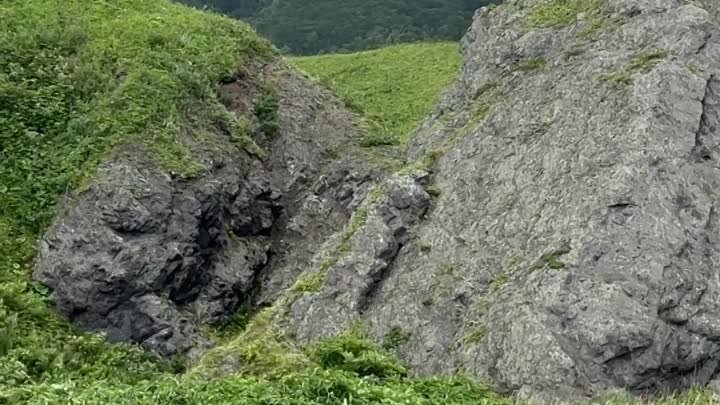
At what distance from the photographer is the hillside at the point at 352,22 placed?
82.4m

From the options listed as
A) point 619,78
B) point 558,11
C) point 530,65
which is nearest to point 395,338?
point 619,78

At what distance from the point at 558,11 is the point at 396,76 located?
27.8m

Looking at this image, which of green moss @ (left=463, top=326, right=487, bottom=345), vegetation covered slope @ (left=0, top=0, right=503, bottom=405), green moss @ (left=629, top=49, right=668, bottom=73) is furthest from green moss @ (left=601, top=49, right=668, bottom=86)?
vegetation covered slope @ (left=0, top=0, right=503, bottom=405)

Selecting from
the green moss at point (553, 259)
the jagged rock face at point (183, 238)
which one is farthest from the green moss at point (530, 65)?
the green moss at point (553, 259)

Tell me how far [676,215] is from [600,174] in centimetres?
129

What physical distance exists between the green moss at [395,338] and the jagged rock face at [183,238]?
4.25 meters

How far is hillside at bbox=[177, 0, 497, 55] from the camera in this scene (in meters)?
82.4

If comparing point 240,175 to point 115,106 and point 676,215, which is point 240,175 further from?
point 676,215

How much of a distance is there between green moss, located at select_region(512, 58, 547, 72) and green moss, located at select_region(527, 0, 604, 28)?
0.87m

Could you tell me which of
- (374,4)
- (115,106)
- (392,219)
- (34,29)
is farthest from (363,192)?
(374,4)

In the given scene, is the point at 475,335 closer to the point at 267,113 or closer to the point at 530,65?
the point at 530,65

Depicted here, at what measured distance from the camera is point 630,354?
37.0ft

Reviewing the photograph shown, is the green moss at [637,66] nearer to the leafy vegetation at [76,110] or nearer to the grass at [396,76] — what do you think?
the leafy vegetation at [76,110]

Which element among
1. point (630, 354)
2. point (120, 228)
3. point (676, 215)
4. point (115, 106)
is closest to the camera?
point (630, 354)
